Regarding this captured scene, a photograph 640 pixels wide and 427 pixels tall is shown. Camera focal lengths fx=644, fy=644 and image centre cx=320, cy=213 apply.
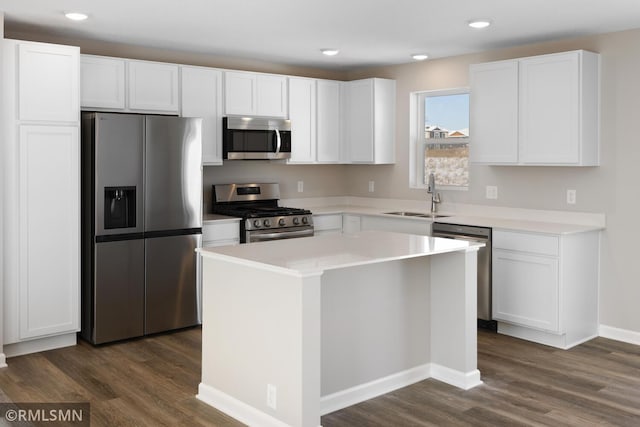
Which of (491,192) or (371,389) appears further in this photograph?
(491,192)

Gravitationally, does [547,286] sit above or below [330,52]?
below

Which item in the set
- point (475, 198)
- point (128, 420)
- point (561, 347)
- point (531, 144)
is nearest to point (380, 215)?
point (475, 198)

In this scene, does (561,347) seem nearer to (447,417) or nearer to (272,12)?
(447,417)

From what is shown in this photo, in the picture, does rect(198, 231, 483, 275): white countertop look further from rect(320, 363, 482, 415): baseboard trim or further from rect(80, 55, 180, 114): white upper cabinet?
rect(80, 55, 180, 114): white upper cabinet

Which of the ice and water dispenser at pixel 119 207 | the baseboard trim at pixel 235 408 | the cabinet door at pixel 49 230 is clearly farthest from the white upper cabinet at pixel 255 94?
the baseboard trim at pixel 235 408

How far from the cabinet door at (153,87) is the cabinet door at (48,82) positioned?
1.87 feet

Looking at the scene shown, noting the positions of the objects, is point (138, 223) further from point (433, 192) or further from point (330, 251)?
point (433, 192)

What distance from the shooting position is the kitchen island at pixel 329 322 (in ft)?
9.93

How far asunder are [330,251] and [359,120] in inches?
123

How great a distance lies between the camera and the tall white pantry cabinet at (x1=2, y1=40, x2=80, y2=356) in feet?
14.0

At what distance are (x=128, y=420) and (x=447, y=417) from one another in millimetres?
1650

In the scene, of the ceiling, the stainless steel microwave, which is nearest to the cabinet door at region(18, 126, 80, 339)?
the ceiling

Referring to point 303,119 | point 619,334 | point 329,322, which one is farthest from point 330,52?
point 619,334

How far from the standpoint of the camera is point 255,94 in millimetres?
5781
